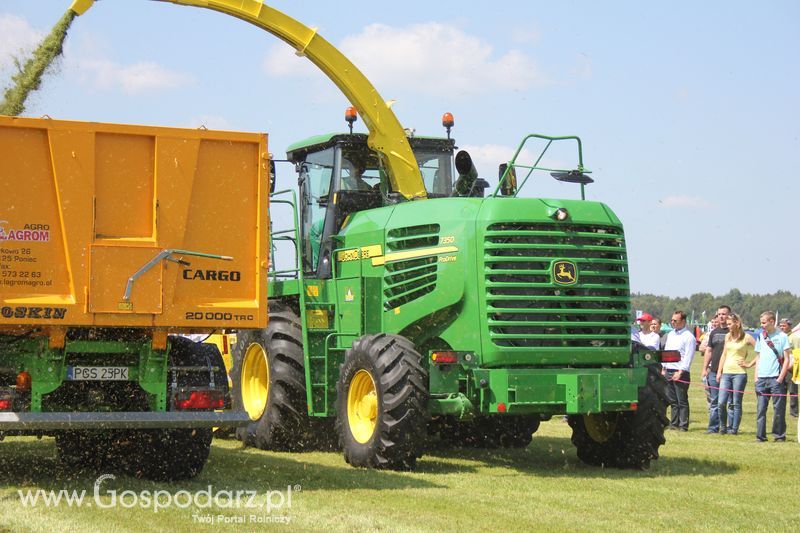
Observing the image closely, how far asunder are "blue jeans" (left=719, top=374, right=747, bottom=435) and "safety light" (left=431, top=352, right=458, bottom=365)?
266 inches

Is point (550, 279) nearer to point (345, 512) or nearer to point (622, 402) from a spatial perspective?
point (622, 402)

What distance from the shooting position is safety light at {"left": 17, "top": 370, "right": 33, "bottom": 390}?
28.9 ft

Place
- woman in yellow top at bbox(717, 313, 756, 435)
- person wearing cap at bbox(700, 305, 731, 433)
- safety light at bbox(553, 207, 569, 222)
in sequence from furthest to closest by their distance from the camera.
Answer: person wearing cap at bbox(700, 305, 731, 433) → woman in yellow top at bbox(717, 313, 756, 435) → safety light at bbox(553, 207, 569, 222)

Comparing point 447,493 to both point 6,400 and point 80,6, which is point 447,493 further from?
point 80,6

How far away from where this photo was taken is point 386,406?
33.4 feet

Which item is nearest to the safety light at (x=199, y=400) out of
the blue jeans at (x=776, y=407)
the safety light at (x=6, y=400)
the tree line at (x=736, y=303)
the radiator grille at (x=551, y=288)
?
the safety light at (x=6, y=400)

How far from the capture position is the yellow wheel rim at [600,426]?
11209 mm

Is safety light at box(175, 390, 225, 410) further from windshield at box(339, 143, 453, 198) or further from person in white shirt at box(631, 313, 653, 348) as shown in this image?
person in white shirt at box(631, 313, 653, 348)

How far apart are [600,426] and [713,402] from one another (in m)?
6.09

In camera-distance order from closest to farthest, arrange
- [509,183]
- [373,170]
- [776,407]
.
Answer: [509,183]
[373,170]
[776,407]

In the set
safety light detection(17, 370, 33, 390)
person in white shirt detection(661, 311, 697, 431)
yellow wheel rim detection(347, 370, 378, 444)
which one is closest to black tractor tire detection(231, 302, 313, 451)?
yellow wheel rim detection(347, 370, 378, 444)

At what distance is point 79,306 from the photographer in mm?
8688

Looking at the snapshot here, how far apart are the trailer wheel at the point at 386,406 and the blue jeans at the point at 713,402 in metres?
7.18

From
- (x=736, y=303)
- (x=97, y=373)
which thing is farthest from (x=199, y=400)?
(x=736, y=303)
